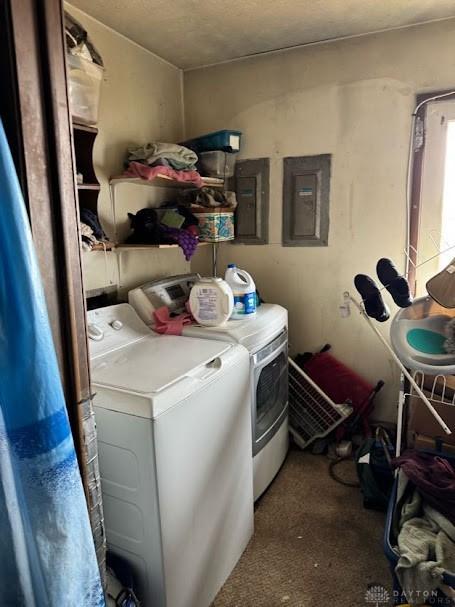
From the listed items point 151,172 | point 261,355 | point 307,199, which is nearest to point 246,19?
point 151,172

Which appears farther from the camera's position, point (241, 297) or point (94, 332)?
point (241, 297)

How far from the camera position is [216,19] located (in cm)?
202

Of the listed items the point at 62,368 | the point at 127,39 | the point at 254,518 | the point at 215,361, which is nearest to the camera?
the point at 62,368

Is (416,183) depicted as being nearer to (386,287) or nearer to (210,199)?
(386,287)

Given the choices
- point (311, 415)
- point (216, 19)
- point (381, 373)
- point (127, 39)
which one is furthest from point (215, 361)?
point (127, 39)

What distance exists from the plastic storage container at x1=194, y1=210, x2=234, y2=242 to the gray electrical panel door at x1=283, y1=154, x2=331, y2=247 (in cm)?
39

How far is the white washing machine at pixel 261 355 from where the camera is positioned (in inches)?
75.4

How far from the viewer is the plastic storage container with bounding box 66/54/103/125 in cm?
163

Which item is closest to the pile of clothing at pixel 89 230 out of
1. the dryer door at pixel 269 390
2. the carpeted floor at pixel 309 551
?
the dryer door at pixel 269 390

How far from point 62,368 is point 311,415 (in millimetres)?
1959

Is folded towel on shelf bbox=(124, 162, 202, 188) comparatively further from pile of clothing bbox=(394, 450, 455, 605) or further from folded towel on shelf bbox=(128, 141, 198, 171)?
pile of clothing bbox=(394, 450, 455, 605)

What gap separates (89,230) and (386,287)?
1304mm

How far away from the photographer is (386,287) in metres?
1.82

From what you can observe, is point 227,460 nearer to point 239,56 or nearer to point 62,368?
point 62,368
